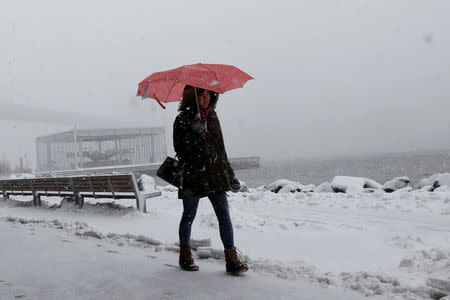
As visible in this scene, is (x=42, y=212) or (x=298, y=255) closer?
(x=298, y=255)

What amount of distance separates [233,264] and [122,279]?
0.98 meters

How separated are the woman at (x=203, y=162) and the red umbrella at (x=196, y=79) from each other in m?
0.15

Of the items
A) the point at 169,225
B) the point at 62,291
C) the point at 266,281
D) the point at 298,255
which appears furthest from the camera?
the point at 169,225

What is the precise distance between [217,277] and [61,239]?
3.21 m

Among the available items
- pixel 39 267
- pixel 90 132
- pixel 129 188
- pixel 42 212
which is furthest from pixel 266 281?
pixel 90 132

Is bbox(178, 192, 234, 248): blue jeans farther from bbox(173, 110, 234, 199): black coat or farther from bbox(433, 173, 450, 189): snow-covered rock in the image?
bbox(433, 173, 450, 189): snow-covered rock

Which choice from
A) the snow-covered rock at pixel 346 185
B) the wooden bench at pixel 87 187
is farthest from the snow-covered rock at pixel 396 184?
the wooden bench at pixel 87 187

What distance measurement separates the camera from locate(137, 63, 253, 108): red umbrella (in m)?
3.68

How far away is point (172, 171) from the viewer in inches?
152

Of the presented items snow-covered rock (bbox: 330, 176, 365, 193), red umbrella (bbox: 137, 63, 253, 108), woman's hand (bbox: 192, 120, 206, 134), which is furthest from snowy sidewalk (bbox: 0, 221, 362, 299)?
snow-covered rock (bbox: 330, 176, 365, 193)

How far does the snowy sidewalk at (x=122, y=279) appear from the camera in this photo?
314 centimetres

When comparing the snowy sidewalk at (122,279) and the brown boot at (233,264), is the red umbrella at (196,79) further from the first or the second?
the snowy sidewalk at (122,279)

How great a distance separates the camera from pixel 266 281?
11.5ft

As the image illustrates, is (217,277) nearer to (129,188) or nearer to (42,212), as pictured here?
(129,188)
